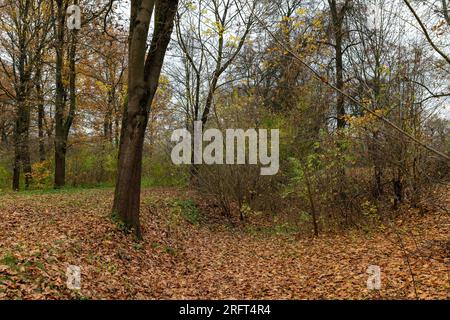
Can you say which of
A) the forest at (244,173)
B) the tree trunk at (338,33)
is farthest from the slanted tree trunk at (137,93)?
the tree trunk at (338,33)

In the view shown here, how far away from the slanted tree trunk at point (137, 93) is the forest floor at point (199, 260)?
623mm

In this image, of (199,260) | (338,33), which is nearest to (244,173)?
(199,260)

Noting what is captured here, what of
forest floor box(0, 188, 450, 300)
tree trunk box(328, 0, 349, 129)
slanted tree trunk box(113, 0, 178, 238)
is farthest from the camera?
tree trunk box(328, 0, 349, 129)

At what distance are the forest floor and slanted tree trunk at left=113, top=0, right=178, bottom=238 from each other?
62 cm

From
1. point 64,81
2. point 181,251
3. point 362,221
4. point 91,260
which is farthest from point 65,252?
point 64,81

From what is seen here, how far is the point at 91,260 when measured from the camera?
22.1ft

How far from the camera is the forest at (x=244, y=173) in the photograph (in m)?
6.50

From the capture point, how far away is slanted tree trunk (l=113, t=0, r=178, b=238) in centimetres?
852

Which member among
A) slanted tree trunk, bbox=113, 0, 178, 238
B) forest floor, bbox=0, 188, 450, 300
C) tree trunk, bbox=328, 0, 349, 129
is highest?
tree trunk, bbox=328, 0, 349, 129

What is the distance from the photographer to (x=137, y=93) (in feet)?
28.2

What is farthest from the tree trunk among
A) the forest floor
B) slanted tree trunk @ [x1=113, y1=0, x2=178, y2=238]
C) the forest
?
slanted tree trunk @ [x1=113, y1=0, x2=178, y2=238]

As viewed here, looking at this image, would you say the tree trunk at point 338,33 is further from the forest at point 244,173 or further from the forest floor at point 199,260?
the forest floor at point 199,260

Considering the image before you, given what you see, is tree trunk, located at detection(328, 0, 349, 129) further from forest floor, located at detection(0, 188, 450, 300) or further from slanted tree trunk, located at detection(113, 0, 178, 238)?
slanted tree trunk, located at detection(113, 0, 178, 238)

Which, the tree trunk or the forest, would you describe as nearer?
the forest
